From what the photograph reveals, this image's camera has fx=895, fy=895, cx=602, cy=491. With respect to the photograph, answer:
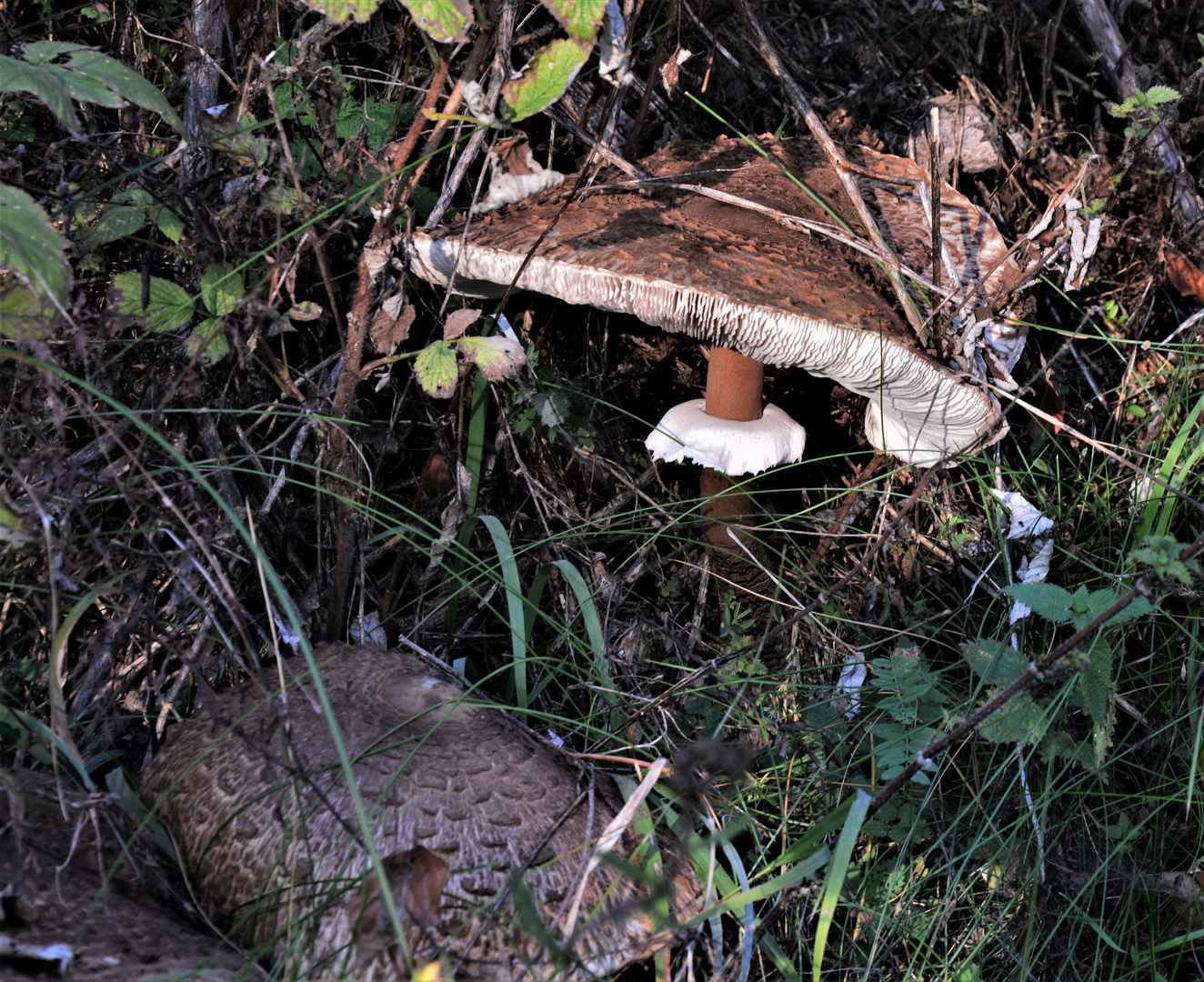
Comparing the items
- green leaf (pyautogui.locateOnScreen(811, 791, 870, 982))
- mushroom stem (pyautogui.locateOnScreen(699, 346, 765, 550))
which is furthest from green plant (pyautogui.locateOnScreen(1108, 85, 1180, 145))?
green leaf (pyautogui.locateOnScreen(811, 791, 870, 982))

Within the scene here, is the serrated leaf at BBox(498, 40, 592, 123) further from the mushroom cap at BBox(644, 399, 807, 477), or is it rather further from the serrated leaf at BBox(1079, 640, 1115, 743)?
the serrated leaf at BBox(1079, 640, 1115, 743)

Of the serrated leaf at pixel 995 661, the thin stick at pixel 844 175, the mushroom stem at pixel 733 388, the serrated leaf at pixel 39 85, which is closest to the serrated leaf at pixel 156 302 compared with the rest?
the serrated leaf at pixel 39 85

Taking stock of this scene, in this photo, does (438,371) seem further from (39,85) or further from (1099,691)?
(1099,691)

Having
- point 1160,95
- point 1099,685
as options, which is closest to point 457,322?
point 1099,685

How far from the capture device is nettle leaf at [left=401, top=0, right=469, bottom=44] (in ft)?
5.89

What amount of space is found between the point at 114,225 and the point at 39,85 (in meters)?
0.60

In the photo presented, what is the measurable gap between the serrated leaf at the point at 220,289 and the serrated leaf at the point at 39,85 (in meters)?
0.56

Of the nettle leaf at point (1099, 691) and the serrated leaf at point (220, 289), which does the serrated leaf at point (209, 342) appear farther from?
the nettle leaf at point (1099, 691)

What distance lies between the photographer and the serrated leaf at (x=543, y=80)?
1.98 m

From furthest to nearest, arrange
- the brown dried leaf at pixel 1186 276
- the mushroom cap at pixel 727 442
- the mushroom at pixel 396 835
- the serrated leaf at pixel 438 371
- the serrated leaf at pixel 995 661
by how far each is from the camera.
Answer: the brown dried leaf at pixel 1186 276 < the mushroom cap at pixel 727 442 < the serrated leaf at pixel 438 371 < the serrated leaf at pixel 995 661 < the mushroom at pixel 396 835

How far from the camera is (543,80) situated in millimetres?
2012

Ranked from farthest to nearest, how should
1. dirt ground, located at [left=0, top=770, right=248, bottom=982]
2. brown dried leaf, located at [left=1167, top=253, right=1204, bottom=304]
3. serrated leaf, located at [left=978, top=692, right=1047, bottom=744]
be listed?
1. brown dried leaf, located at [left=1167, top=253, right=1204, bottom=304]
2. serrated leaf, located at [left=978, top=692, right=1047, bottom=744]
3. dirt ground, located at [left=0, top=770, right=248, bottom=982]

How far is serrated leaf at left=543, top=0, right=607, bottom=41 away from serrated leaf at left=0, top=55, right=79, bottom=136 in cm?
96

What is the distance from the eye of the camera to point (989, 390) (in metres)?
2.49
